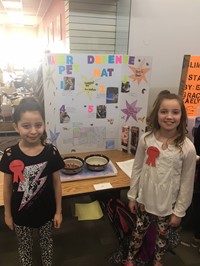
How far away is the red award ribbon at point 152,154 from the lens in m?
1.30

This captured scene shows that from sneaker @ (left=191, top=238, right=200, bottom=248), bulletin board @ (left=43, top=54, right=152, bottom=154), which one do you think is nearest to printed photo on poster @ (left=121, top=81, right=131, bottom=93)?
bulletin board @ (left=43, top=54, right=152, bottom=154)

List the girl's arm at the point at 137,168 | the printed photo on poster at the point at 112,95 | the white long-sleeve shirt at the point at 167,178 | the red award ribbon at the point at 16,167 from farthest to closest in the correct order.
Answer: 1. the printed photo on poster at the point at 112,95
2. the girl's arm at the point at 137,168
3. the white long-sleeve shirt at the point at 167,178
4. the red award ribbon at the point at 16,167

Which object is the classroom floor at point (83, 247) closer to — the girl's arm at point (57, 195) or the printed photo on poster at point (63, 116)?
the girl's arm at point (57, 195)

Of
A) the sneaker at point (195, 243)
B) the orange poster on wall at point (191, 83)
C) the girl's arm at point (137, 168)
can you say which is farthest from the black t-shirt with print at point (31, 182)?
the orange poster on wall at point (191, 83)

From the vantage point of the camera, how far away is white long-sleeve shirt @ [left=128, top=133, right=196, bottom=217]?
1.26 m

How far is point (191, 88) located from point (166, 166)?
120 centimetres

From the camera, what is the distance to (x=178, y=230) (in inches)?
78.0

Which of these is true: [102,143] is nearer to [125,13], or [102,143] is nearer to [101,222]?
[101,222]

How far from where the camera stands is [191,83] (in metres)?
2.18

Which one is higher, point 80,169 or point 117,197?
point 80,169

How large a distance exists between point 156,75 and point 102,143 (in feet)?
3.90

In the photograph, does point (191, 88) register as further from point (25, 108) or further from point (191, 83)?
point (25, 108)

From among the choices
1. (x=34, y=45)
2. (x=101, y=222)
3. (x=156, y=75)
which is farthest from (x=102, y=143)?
(x=34, y=45)

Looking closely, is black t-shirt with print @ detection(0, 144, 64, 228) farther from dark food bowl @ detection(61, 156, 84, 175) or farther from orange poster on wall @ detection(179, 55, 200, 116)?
orange poster on wall @ detection(179, 55, 200, 116)
